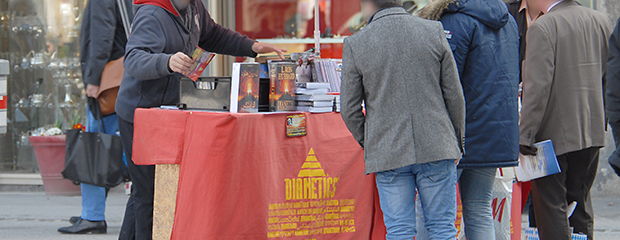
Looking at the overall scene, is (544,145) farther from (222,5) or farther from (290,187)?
(222,5)

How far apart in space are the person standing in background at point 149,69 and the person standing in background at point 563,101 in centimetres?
166

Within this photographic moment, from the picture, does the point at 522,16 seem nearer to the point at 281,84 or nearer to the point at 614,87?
the point at 614,87

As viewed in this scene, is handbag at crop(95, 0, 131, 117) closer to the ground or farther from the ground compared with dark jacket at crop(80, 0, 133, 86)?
closer to the ground

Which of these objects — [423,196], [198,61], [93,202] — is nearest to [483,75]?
[423,196]

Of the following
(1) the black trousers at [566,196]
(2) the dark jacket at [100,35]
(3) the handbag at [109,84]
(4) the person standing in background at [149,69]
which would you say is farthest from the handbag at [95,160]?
(1) the black trousers at [566,196]

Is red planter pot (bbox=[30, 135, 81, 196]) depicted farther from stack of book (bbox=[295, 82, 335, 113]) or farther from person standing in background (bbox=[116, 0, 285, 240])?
stack of book (bbox=[295, 82, 335, 113])

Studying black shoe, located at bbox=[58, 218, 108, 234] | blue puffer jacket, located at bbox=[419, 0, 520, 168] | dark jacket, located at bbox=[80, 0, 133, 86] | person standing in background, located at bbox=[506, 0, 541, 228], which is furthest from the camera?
person standing in background, located at bbox=[506, 0, 541, 228]

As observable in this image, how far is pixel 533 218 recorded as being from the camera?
440 centimetres

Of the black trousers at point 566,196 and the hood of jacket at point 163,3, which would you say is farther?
the black trousers at point 566,196

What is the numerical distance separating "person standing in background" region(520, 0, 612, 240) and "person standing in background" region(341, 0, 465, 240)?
1.05 metres

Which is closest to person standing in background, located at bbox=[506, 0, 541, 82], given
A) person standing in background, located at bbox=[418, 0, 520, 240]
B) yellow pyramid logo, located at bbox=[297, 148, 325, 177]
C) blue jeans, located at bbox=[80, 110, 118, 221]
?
person standing in background, located at bbox=[418, 0, 520, 240]

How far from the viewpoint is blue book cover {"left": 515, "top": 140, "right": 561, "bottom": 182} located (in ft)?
12.3

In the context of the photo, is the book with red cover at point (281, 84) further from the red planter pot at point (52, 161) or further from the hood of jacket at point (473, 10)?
the red planter pot at point (52, 161)

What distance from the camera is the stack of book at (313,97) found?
3629 millimetres
